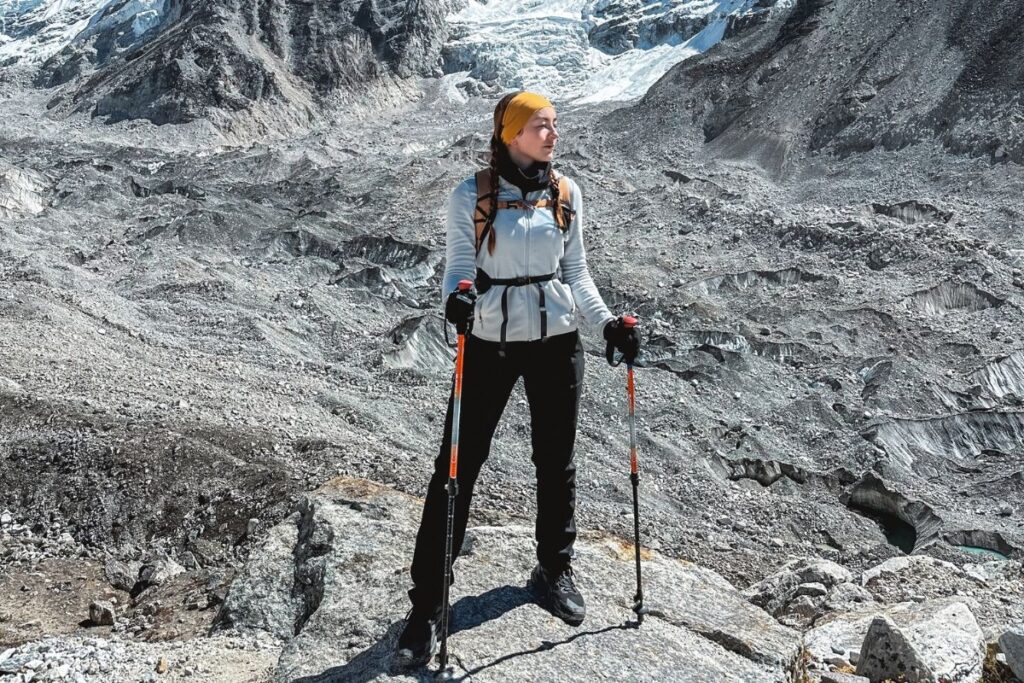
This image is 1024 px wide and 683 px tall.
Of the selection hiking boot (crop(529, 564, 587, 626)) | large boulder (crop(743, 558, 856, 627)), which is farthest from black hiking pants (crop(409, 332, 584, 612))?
large boulder (crop(743, 558, 856, 627))

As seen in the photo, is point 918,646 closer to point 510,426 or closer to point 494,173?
point 494,173

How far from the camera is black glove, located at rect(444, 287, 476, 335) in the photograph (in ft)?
11.1

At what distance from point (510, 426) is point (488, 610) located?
302 inches

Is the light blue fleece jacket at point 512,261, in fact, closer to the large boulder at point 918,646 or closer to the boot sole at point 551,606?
the boot sole at point 551,606

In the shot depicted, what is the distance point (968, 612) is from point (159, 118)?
195ft

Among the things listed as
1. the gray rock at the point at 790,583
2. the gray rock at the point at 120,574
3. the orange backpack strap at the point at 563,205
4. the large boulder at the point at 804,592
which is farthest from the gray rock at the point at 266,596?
the gray rock at the point at 790,583

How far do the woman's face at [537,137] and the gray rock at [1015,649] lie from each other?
2.98 metres

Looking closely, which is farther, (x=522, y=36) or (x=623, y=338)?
(x=522, y=36)

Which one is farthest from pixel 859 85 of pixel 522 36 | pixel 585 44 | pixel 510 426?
pixel 522 36

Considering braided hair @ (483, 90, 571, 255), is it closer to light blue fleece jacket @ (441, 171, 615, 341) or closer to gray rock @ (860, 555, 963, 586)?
light blue fleece jacket @ (441, 171, 615, 341)

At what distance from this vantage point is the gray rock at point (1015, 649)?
12.2 ft

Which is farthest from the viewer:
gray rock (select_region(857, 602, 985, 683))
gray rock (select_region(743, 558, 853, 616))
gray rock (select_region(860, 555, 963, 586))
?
gray rock (select_region(860, 555, 963, 586))

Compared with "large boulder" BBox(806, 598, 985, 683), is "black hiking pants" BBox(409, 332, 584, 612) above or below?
above

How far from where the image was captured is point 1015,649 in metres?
3.74
